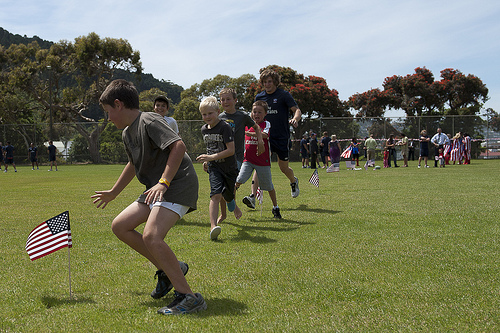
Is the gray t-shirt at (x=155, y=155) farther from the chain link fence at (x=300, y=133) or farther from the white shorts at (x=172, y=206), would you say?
the chain link fence at (x=300, y=133)

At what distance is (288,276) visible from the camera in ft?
12.5

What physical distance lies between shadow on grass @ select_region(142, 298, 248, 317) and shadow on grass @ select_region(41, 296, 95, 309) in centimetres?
46

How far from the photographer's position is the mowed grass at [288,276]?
2873 millimetres

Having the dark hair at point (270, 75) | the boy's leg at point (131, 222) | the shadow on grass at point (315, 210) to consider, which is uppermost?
the dark hair at point (270, 75)

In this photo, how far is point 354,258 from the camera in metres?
4.37

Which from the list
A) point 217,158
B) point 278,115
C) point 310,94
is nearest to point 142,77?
point 310,94

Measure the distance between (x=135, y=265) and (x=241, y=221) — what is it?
2755 mm

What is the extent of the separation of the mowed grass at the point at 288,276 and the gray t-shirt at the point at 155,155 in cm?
82

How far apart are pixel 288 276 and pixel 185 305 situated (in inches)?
42.5

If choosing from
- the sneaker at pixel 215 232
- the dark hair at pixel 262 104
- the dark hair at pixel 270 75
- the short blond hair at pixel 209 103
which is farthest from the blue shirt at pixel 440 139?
the short blond hair at pixel 209 103

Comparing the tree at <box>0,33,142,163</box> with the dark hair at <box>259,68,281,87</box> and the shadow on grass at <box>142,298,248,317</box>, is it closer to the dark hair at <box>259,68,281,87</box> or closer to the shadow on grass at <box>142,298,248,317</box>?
the dark hair at <box>259,68,281,87</box>

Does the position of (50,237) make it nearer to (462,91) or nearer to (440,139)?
(440,139)

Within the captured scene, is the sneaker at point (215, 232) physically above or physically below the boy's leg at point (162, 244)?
below

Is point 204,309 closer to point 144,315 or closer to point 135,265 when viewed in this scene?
point 144,315
